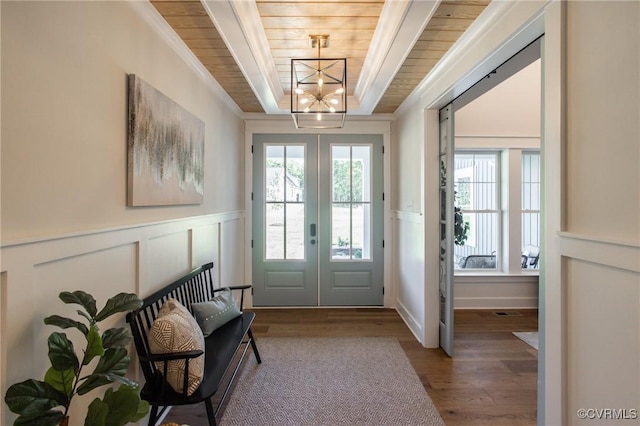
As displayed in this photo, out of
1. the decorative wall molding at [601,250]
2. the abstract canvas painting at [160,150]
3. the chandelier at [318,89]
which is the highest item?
the chandelier at [318,89]

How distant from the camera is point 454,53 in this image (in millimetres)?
2248

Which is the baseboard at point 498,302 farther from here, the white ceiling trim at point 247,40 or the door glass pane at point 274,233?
the white ceiling trim at point 247,40

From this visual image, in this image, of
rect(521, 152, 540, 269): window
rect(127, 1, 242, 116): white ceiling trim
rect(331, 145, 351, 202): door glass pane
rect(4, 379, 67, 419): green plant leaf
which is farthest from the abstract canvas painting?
rect(521, 152, 540, 269): window

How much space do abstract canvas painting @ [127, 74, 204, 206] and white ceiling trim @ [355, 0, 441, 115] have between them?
1.52 meters

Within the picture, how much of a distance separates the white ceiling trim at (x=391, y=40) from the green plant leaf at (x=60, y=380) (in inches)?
88.2

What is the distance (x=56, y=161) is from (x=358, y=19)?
1.96 metres

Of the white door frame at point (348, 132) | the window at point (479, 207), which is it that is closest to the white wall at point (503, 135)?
the window at point (479, 207)

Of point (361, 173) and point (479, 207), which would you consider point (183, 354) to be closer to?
point (361, 173)

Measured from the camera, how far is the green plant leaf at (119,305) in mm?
1136

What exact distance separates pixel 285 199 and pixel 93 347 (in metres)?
3.10

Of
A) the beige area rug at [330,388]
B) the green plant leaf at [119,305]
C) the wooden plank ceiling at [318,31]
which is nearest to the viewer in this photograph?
the green plant leaf at [119,305]

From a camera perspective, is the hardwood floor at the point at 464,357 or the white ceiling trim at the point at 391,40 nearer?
the white ceiling trim at the point at 391,40

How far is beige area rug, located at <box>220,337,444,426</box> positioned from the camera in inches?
79.0

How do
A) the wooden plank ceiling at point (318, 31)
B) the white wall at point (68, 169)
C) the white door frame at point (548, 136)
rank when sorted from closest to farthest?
the white wall at point (68, 169)
the white door frame at point (548, 136)
the wooden plank ceiling at point (318, 31)
